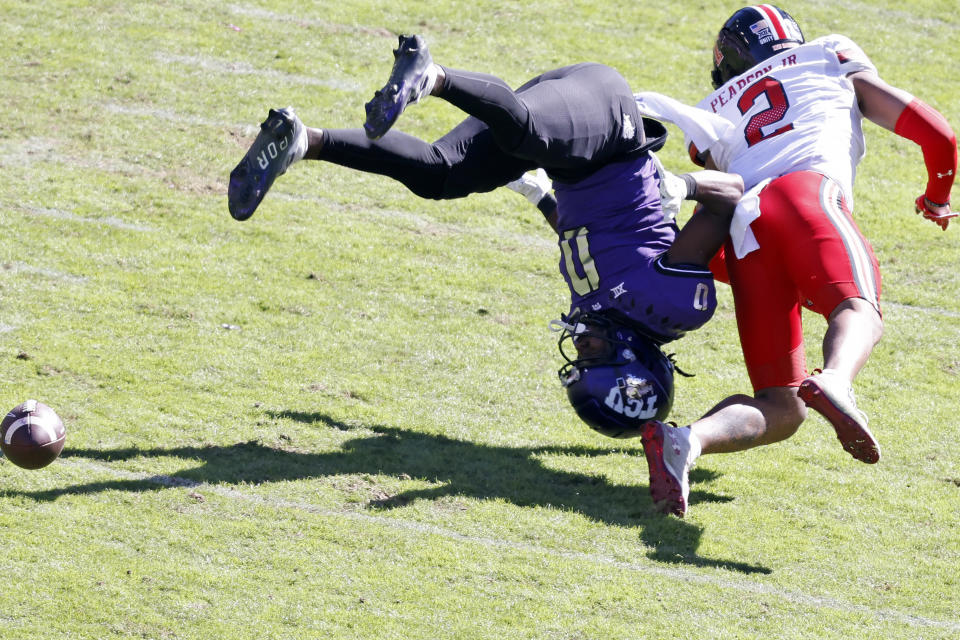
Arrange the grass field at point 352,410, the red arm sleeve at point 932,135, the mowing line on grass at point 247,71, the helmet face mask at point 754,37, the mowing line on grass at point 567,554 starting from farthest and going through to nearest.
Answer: the mowing line on grass at point 247,71 < the helmet face mask at point 754,37 < the red arm sleeve at point 932,135 < the mowing line on grass at point 567,554 < the grass field at point 352,410

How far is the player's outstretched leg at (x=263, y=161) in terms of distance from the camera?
15.9 ft

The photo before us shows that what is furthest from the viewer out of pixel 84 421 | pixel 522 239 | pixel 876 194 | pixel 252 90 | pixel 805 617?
pixel 252 90

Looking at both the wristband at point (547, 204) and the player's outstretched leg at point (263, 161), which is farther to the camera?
the wristband at point (547, 204)

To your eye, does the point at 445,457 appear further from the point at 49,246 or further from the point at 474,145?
the point at 49,246

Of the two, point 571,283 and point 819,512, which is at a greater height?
point 571,283

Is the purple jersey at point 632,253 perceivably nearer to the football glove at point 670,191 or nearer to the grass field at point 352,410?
the football glove at point 670,191

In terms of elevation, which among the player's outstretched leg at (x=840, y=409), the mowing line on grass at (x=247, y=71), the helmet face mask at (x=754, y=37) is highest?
the helmet face mask at (x=754, y=37)

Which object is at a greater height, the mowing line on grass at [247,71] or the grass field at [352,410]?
the mowing line on grass at [247,71]

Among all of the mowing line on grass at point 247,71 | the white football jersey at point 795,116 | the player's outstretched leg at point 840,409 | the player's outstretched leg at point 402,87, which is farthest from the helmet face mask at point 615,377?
the mowing line on grass at point 247,71

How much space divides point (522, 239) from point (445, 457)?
3370 mm

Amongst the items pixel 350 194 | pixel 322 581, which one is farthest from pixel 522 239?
pixel 322 581

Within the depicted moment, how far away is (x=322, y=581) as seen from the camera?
15.6ft

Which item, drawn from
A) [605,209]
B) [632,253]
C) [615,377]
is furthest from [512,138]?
[615,377]

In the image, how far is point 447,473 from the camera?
19.2ft
